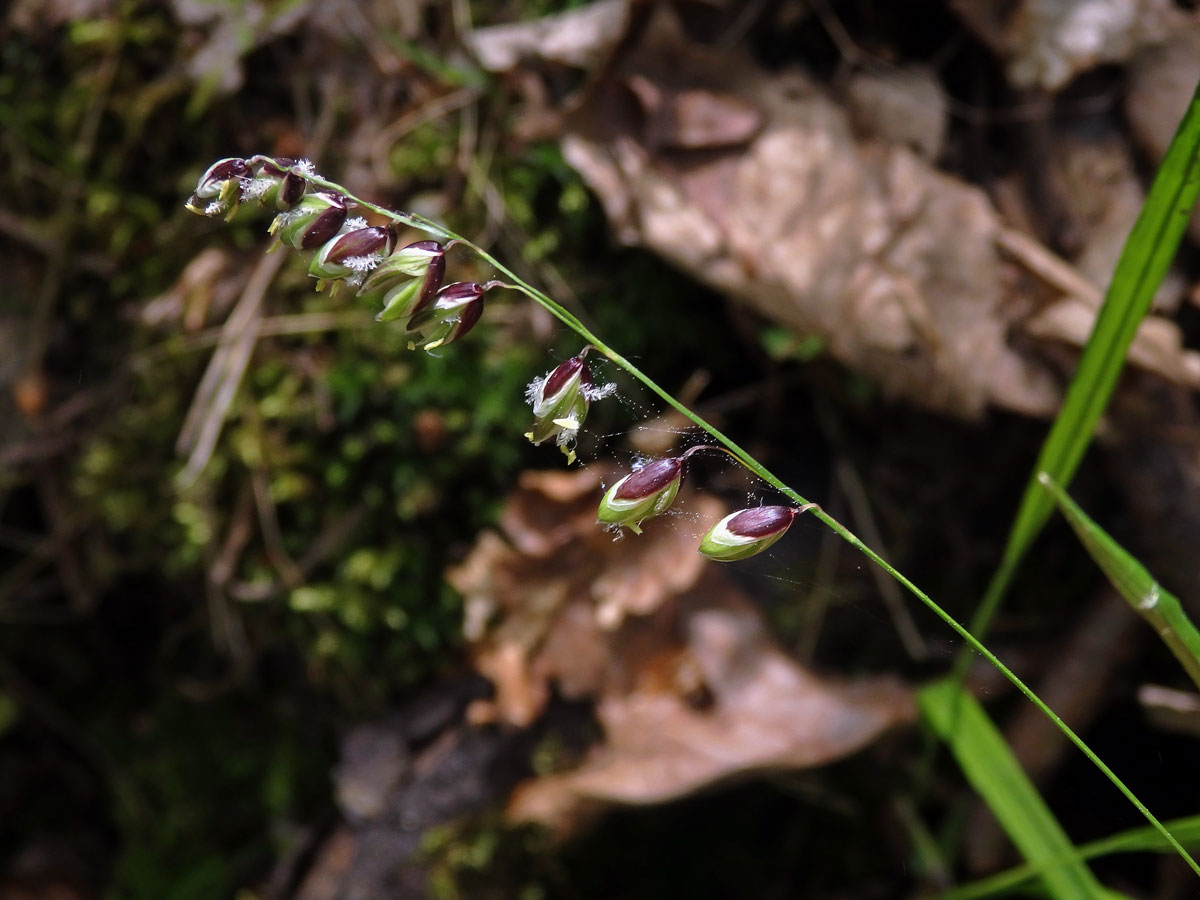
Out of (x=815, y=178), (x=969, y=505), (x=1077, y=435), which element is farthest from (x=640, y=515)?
(x=969, y=505)

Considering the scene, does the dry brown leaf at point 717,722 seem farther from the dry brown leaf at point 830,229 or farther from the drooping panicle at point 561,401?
the drooping panicle at point 561,401

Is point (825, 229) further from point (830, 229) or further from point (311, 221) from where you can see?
point (311, 221)

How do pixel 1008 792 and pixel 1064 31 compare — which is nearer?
pixel 1008 792

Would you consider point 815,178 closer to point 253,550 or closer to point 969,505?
point 969,505

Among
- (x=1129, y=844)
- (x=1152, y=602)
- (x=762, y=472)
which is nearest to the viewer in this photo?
(x=762, y=472)

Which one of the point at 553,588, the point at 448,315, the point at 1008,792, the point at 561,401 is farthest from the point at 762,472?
the point at 553,588

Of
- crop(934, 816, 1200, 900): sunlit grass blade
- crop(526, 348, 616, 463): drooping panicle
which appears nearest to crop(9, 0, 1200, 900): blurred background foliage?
crop(934, 816, 1200, 900): sunlit grass blade
